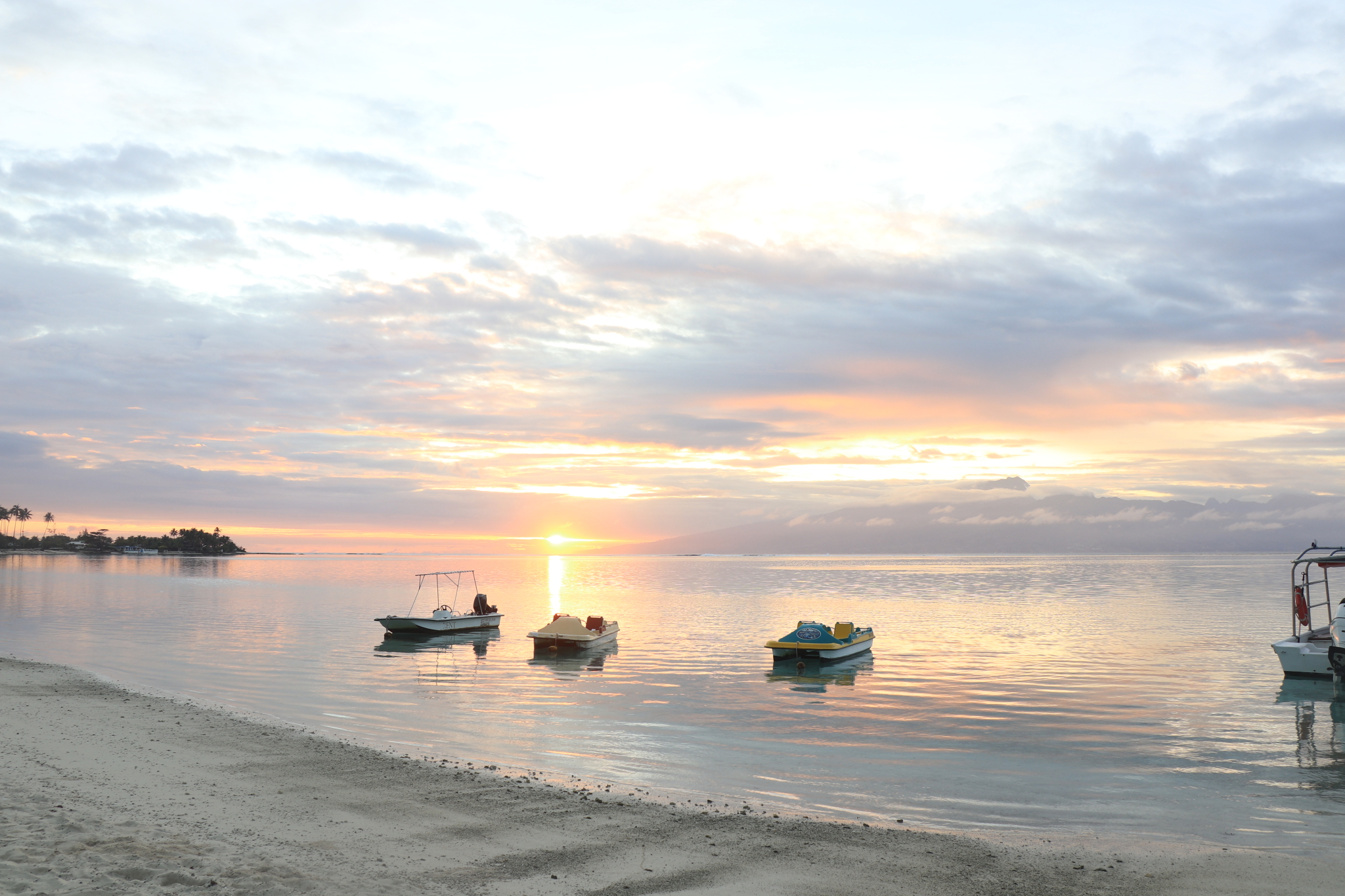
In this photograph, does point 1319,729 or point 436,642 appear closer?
point 1319,729

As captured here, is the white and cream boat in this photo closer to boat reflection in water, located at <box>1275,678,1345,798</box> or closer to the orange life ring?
boat reflection in water, located at <box>1275,678,1345,798</box>

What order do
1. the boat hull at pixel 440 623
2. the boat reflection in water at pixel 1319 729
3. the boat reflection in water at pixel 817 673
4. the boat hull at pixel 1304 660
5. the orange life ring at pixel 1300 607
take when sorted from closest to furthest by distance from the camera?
the boat reflection in water at pixel 1319 729 < the boat hull at pixel 1304 660 < the boat reflection in water at pixel 817 673 < the orange life ring at pixel 1300 607 < the boat hull at pixel 440 623

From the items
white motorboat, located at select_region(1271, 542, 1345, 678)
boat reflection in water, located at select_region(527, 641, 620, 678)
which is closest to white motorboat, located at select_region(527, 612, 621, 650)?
boat reflection in water, located at select_region(527, 641, 620, 678)

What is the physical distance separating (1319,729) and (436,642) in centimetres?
4586

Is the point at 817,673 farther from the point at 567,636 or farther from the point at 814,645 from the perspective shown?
the point at 567,636

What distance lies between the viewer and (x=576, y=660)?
44.0 m

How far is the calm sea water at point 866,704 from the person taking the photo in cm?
1744

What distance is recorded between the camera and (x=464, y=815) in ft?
44.7

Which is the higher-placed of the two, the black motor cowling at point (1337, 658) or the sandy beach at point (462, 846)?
the sandy beach at point (462, 846)

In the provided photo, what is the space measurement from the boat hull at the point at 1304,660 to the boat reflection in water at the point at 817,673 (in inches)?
666

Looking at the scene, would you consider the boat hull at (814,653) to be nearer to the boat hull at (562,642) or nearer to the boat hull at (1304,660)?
the boat hull at (562,642)

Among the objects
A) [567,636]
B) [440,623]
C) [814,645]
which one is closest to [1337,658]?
[814,645]

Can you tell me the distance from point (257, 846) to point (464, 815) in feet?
10.5

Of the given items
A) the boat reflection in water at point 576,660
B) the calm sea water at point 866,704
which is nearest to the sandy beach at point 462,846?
the calm sea water at point 866,704
